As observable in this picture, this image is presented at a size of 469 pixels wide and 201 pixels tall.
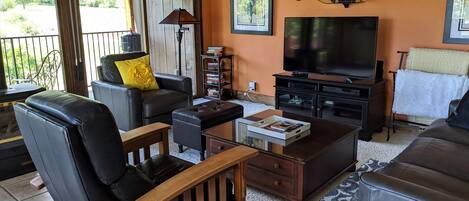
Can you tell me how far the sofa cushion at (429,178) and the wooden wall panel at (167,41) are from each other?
3945 millimetres

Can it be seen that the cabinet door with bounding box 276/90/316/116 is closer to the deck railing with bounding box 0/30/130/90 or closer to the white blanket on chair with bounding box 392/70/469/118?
the white blanket on chair with bounding box 392/70/469/118

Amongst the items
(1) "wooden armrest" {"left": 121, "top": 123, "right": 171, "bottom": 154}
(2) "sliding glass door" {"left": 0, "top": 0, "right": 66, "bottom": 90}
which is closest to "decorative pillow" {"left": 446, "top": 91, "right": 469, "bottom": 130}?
(1) "wooden armrest" {"left": 121, "top": 123, "right": 171, "bottom": 154}

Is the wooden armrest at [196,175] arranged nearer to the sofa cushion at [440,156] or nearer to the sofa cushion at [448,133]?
the sofa cushion at [440,156]

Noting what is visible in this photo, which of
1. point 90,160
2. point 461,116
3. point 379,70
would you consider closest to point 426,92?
point 379,70

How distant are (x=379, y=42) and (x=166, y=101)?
2379 mm

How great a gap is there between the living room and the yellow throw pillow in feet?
0.05

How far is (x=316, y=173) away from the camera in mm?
2549

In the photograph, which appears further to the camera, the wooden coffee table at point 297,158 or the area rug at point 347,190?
the area rug at point 347,190

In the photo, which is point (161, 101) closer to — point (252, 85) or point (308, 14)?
point (252, 85)

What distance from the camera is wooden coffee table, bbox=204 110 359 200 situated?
7.99ft

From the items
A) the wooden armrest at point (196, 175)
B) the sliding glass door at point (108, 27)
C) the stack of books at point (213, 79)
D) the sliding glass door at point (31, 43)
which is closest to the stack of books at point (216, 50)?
the stack of books at point (213, 79)

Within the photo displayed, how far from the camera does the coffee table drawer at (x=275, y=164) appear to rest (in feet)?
8.00

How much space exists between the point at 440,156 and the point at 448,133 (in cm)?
50

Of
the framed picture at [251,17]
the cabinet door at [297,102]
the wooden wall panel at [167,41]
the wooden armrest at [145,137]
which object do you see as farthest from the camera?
the wooden wall panel at [167,41]
